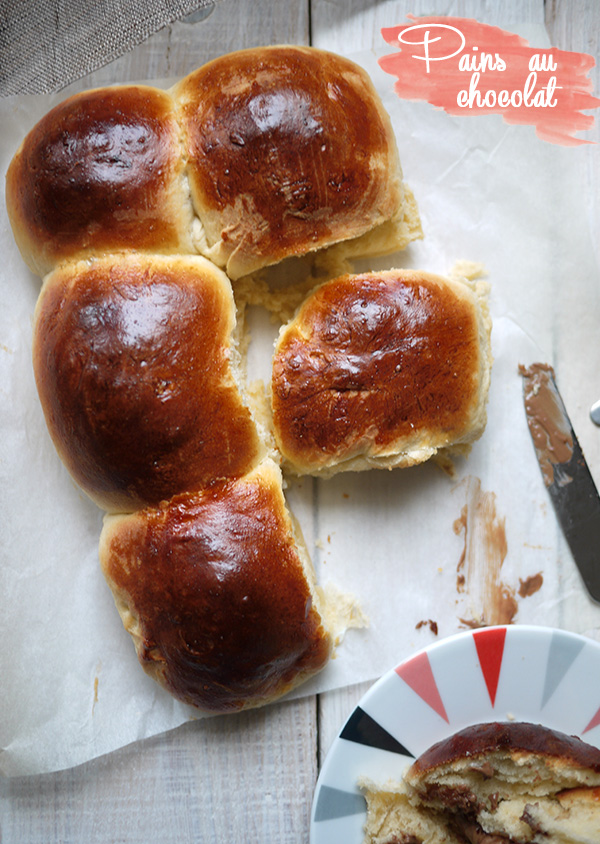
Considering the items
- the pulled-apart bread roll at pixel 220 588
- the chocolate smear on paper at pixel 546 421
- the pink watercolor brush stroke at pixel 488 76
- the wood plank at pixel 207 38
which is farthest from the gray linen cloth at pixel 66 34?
the chocolate smear on paper at pixel 546 421

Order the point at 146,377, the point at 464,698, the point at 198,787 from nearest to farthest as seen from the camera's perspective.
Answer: the point at 146,377 → the point at 464,698 → the point at 198,787

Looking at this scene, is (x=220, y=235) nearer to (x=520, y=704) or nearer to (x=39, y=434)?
(x=39, y=434)

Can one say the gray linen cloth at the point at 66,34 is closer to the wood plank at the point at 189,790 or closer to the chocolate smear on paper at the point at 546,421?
the chocolate smear on paper at the point at 546,421

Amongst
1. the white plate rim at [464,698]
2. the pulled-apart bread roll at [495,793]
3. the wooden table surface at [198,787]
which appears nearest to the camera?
the pulled-apart bread roll at [495,793]

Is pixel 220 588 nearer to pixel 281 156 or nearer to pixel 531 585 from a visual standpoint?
pixel 531 585

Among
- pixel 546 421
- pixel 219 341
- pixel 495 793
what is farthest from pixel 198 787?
pixel 546 421

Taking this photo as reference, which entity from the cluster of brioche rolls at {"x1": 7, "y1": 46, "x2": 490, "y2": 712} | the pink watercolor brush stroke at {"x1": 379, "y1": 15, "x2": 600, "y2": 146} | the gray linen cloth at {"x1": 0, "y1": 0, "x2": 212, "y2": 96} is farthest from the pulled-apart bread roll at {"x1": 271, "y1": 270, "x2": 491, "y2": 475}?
the gray linen cloth at {"x1": 0, "y1": 0, "x2": 212, "y2": 96}

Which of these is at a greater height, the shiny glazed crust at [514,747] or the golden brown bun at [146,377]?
the golden brown bun at [146,377]
